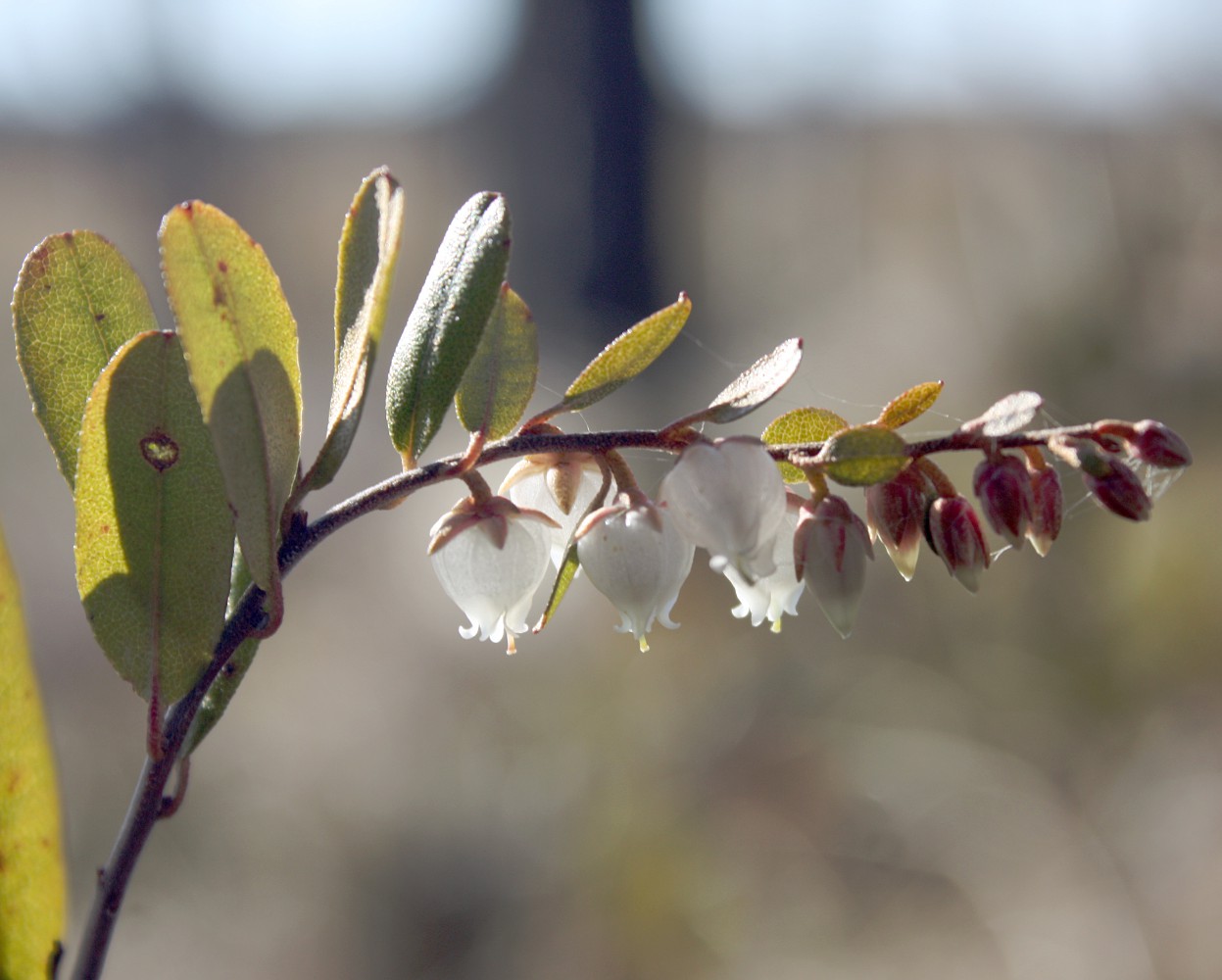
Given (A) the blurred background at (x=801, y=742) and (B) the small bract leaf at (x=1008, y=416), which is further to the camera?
(A) the blurred background at (x=801, y=742)

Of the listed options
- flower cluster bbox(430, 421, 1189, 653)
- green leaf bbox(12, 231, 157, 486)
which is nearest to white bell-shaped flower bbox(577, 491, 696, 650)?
flower cluster bbox(430, 421, 1189, 653)

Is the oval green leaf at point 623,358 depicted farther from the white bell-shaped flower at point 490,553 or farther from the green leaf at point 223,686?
the green leaf at point 223,686

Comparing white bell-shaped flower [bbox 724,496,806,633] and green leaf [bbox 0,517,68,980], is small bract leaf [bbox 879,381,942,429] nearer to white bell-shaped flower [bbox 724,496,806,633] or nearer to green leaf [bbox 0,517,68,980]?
white bell-shaped flower [bbox 724,496,806,633]

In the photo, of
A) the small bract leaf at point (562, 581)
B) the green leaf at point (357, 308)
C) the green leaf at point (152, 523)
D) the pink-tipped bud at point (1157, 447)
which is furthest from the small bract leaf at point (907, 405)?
the green leaf at point (152, 523)

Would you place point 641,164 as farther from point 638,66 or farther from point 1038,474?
point 1038,474

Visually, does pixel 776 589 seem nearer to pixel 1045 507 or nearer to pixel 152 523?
pixel 1045 507

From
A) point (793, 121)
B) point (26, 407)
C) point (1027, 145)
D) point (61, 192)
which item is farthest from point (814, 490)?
point (61, 192)
